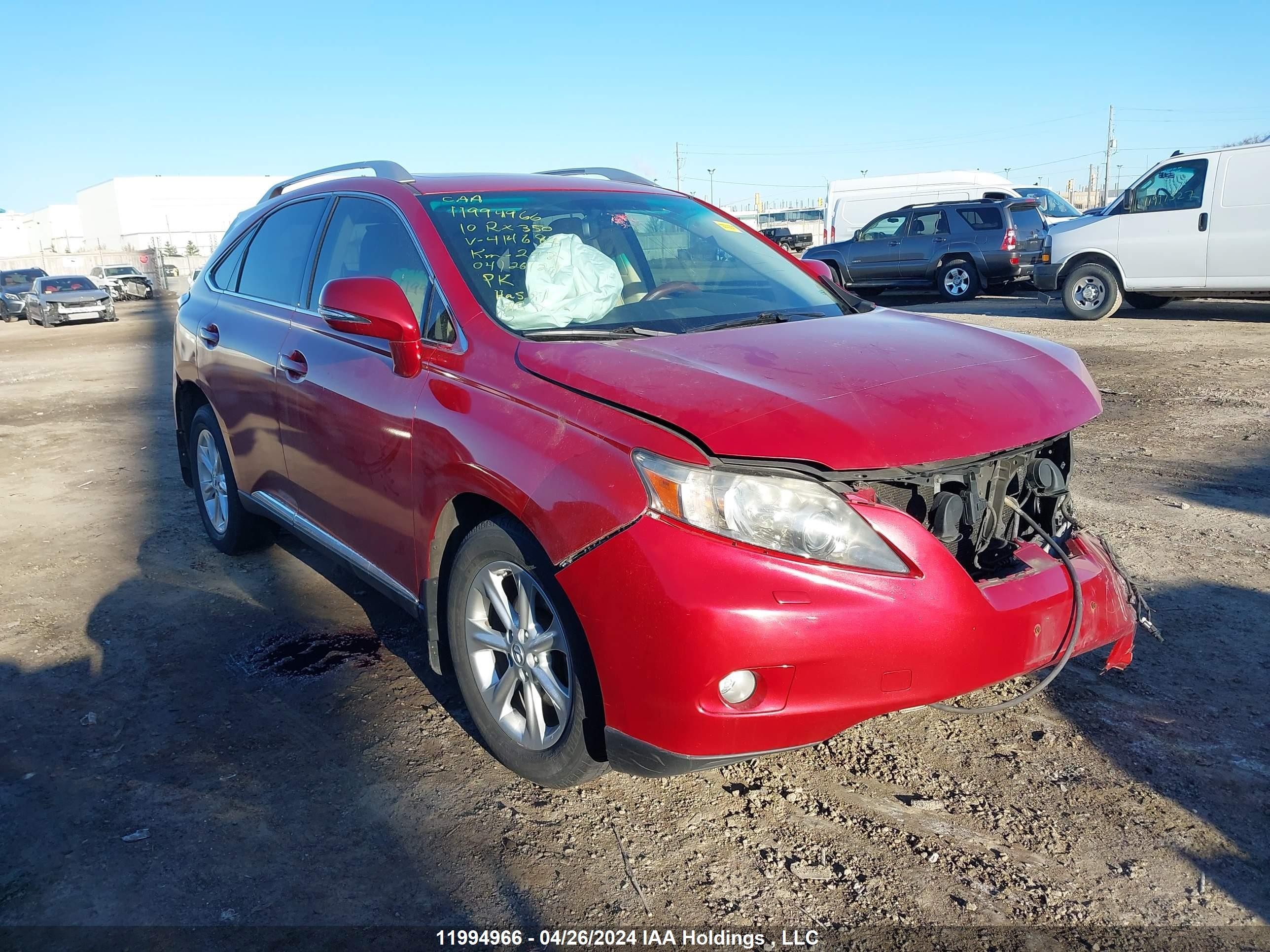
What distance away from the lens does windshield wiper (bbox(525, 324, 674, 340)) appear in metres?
2.99

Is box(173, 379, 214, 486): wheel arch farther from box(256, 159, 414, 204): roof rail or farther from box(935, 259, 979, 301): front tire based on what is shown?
box(935, 259, 979, 301): front tire

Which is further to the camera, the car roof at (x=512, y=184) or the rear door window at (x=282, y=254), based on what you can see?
the rear door window at (x=282, y=254)

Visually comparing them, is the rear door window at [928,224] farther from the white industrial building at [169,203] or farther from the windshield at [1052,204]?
the white industrial building at [169,203]

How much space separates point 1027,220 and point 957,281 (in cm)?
151

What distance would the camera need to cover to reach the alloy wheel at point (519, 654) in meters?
2.70

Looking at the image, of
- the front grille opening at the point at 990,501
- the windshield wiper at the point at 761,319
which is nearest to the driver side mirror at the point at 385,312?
the windshield wiper at the point at 761,319

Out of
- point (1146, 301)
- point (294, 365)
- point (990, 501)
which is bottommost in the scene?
point (1146, 301)

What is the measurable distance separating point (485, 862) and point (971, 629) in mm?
1368

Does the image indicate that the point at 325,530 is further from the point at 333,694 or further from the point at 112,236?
the point at 112,236

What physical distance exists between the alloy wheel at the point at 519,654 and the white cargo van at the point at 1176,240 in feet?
38.5

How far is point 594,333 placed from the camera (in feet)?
9.98

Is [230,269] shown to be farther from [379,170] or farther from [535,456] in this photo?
[535,456]

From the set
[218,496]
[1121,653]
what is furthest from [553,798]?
[218,496]

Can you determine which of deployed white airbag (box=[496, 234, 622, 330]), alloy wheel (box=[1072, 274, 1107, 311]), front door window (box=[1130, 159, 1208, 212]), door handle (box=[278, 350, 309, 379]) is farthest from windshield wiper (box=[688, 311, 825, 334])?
alloy wheel (box=[1072, 274, 1107, 311])
